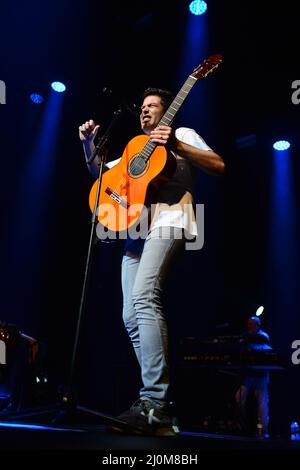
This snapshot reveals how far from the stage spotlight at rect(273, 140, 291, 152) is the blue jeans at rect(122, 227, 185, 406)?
5.06m

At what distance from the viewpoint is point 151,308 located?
7.43ft

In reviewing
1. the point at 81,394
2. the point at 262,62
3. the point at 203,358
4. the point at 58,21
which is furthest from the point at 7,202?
the point at 262,62

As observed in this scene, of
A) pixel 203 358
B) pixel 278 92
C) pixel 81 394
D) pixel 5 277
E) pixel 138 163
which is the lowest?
pixel 81 394

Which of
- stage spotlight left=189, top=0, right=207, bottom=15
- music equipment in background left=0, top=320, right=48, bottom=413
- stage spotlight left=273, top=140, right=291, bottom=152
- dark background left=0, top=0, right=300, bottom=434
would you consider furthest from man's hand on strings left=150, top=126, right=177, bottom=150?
stage spotlight left=273, top=140, right=291, bottom=152

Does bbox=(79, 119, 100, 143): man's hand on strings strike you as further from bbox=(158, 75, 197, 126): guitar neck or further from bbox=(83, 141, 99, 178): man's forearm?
bbox=(158, 75, 197, 126): guitar neck

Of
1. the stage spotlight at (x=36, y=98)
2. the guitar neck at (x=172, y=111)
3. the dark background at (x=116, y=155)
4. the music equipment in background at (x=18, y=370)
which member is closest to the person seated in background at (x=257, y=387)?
the dark background at (x=116, y=155)

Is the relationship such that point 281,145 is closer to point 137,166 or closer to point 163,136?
point 137,166

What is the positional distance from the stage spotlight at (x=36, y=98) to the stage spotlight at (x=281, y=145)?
3869mm

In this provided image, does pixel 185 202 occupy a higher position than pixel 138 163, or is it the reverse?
pixel 138 163

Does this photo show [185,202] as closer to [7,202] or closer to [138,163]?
[138,163]

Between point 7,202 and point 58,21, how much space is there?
8.76ft

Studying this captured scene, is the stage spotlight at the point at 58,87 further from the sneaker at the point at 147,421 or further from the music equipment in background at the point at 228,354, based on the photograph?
the sneaker at the point at 147,421

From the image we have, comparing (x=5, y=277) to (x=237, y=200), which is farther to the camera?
(x=237, y=200)
